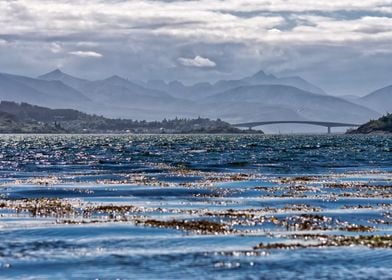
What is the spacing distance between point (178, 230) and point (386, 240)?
9839mm

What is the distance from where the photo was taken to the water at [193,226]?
3225cm

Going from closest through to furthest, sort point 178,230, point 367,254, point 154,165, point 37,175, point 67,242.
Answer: point 367,254
point 67,242
point 178,230
point 37,175
point 154,165

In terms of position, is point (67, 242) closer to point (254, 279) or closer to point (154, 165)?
point (254, 279)

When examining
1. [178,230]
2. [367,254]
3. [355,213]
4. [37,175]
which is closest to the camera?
[367,254]

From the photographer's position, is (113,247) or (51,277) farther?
(113,247)

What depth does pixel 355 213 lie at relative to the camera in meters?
49.4

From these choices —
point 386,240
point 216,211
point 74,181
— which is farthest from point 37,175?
point 386,240

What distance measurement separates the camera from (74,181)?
7738cm

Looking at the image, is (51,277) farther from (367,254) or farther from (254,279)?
(367,254)

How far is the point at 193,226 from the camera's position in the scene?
4284 cm

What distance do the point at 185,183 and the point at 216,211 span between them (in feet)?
79.2

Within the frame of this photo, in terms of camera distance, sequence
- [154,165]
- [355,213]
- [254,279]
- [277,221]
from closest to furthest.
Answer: [254,279] → [277,221] → [355,213] → [154,165]

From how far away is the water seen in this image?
32.2 m

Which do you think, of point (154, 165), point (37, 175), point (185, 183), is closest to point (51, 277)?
point (185, 183)
